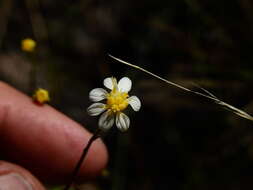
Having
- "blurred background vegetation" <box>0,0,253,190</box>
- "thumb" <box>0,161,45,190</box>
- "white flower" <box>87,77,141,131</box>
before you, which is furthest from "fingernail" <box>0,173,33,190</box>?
"blurred background vegetation" <box>0,0,253,190</box>

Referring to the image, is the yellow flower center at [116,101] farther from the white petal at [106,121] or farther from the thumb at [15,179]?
the thumb at [15,179]

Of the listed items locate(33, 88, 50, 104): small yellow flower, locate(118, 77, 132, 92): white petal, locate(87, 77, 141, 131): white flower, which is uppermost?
locate(33, 88, 50, 104): small yellow flower

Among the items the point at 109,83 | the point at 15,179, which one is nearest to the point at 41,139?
the point at 15,179

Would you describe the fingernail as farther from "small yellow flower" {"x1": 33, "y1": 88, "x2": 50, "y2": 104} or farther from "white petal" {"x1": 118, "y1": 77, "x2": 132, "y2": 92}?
"white petal" {"x1": 118, "y1": 77, "x2": 132, "y2": 92}

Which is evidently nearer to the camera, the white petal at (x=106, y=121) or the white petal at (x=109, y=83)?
the white petal at (x=106, y=121)

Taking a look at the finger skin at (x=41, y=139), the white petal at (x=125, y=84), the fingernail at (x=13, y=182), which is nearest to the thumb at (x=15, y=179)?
the fingernail at (x=13, y=182)

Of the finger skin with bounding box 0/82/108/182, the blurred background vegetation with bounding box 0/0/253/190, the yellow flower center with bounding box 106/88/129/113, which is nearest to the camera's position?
the yellow flower center with bounding box 106/88/129/113
